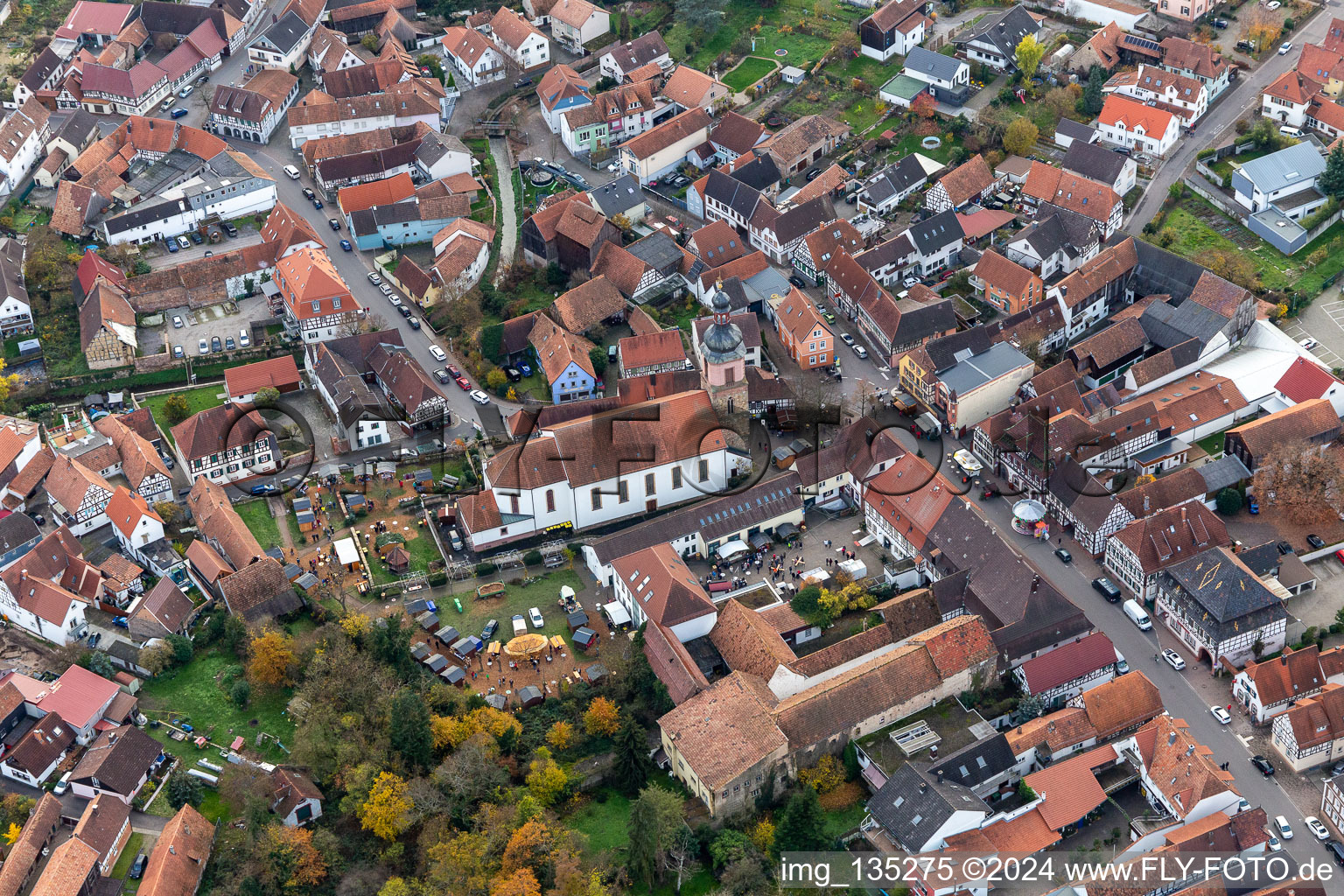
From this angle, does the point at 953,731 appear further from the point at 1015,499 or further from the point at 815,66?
the point at 815,66

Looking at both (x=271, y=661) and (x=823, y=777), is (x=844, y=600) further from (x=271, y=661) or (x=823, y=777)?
Answer: (x=271, y=661)

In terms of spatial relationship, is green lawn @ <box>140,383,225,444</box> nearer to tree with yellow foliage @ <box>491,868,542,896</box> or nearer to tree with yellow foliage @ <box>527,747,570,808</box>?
tree with yellow foliage @ <box>527,747,570,808</box>

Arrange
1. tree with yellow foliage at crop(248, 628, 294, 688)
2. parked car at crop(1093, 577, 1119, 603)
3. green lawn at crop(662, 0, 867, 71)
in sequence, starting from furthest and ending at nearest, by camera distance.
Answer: green lawn at crop(662, 0, 867, 71) < parked car at crop(1093, 577, 1119, 603) < tree with yellow foliage at crop(248, 628, 294, 688)

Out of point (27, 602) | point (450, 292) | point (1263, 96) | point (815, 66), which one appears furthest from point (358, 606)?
point (1263, 96)

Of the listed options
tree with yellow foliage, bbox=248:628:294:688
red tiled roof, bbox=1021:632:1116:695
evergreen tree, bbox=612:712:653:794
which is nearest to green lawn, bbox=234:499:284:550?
tree with yellow foliage, bbox=248:628:294:688

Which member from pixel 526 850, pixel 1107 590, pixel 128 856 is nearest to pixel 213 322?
pixel 128 856

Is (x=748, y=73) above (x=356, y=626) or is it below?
below
